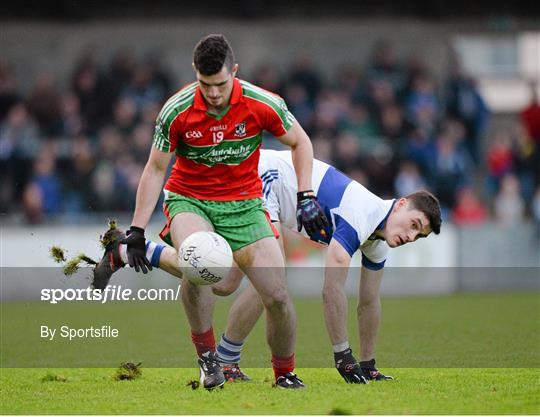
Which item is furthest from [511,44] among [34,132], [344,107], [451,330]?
[451,330]

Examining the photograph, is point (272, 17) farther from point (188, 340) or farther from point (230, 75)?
point (230, 75)

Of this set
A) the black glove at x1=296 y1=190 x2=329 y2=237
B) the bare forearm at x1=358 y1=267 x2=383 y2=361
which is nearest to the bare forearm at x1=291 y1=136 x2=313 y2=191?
the black glove at x1=296 y1=190 x2=329 y2=237

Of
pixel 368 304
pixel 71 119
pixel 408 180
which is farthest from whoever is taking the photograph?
pixel 71 119

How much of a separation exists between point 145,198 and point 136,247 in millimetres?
384

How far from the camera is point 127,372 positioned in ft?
29.0

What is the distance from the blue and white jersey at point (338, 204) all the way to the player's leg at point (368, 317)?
0.09m

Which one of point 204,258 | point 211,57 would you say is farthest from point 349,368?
point 211,57

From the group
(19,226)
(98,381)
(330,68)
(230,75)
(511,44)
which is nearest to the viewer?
(230,75)

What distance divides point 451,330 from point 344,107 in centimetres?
952

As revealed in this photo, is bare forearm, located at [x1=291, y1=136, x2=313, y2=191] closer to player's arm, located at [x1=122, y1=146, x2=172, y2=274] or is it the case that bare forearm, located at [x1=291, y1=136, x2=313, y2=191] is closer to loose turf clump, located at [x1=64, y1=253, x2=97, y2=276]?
player's arm, located at [x1=122, y1=146, x2=172, y2=274]

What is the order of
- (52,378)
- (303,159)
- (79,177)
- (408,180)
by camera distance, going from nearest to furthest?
(303,159) < (52,378) < (79,177) < (408,180)

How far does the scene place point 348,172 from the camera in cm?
1930

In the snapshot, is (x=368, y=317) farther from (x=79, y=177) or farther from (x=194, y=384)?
(x=79, y=177)

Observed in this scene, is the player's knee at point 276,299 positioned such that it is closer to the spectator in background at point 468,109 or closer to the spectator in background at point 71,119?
the spectator in background at point 71,119
